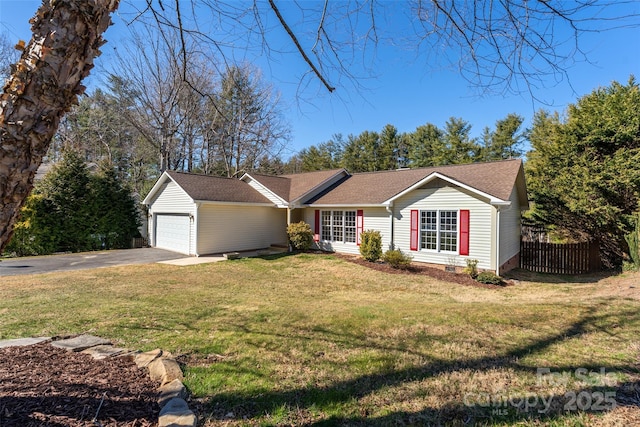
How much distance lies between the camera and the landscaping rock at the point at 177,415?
2.36 meters

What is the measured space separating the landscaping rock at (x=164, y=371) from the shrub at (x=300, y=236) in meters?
12.5

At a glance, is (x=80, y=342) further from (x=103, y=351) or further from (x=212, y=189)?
(x=212, y=189)

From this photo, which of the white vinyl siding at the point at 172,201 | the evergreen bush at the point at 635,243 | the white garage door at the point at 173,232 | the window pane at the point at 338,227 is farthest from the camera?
the window pane at the point at 338,227

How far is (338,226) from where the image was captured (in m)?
16.3

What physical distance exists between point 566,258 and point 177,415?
1637 cm

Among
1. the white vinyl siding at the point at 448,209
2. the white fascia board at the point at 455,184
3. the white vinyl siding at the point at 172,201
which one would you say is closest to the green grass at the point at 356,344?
the white vinyl siding at the point at 448,209

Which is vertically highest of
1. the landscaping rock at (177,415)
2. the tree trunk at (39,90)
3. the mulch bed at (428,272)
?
the tree trunk at (39,90)

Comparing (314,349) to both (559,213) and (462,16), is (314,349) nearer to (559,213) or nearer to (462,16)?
(462,16)

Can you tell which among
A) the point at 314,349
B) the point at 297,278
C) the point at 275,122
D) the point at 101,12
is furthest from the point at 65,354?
the point at 275,122

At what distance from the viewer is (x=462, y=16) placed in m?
3.23

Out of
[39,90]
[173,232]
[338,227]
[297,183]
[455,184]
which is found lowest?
[173,232]

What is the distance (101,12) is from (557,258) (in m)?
17.2

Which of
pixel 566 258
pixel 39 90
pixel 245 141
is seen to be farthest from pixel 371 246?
pixel 245 141

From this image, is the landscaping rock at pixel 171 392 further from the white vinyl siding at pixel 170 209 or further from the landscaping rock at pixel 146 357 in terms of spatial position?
the white vinyl siding at pixel 170 209
